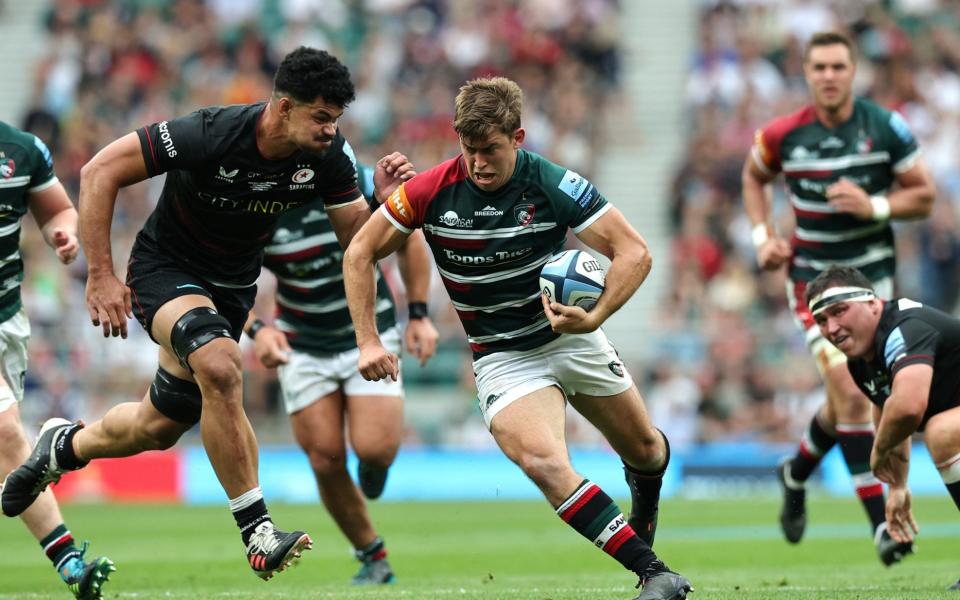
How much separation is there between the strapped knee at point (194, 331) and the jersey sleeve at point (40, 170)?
1545 millimetres

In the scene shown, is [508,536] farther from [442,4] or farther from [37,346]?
[442,4]

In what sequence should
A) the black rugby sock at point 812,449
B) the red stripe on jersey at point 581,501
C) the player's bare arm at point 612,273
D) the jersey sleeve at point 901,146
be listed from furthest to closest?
the black rugby sock at point 812,449 < the jersey sleeve at point 901,146 < the player's bare arm at point 612,273 < the red stripe on jersey at point 581,501

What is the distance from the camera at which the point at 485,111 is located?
6.89 metres

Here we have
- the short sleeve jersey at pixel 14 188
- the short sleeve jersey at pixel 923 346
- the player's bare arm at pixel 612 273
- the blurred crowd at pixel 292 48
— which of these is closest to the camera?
the player's bare arm at pixel 612 273

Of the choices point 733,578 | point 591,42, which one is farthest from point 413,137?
point 733,578

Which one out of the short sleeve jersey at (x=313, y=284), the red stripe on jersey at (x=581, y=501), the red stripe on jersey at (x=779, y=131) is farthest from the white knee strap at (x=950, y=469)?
the short sleeve jersey at (x=313, y=284)

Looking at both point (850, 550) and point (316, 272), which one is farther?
point (850, 550)

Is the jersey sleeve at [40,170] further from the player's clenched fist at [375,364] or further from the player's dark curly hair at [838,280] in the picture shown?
the player's dark curly hair at [838,280]

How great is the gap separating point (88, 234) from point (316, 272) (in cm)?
258

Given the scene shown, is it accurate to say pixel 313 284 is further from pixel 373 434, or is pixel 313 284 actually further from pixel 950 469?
pixel 950 469

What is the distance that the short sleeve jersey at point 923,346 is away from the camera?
24.8 feet

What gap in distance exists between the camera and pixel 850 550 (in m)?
12.1

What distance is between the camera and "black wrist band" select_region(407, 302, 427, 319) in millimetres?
9680

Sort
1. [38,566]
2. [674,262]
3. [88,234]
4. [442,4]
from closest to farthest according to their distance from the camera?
[88,234] → [38,566] → [674,262] → [442,4]
